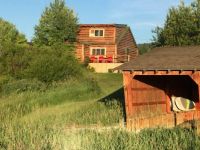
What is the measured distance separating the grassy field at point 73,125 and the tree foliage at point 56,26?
14675mm

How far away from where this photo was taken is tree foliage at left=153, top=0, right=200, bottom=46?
40.0m

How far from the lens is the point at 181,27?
40812 mm

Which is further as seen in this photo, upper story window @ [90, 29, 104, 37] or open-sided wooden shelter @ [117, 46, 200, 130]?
upper story window @ [90, 29, 104, 37]

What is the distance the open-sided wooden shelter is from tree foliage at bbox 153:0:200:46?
14078 mm

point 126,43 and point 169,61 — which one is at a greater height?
point 126,43

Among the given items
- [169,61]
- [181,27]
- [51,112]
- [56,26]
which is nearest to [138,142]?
[169,61]

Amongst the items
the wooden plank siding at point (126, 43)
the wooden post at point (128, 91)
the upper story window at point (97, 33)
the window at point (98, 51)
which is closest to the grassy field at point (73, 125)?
the wooden post at point (128, 91)

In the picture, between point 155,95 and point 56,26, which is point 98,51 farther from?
point 155,95

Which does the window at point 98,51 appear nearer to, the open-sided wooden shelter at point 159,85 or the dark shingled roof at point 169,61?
the open-sided wooden shelter at point 159,85

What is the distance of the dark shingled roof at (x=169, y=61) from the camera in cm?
2066

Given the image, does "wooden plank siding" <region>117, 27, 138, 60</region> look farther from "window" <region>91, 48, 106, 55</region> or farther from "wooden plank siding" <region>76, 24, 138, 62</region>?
"window" <region>91, 48, 106, 55</region>

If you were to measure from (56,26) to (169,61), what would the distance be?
33.3 meters

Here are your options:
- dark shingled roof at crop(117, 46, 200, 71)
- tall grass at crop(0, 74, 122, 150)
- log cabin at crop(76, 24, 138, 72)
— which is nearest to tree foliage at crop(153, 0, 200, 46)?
tall grass at crop(0, 74, 122, 150)

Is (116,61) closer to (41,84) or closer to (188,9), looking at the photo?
(188,9)
